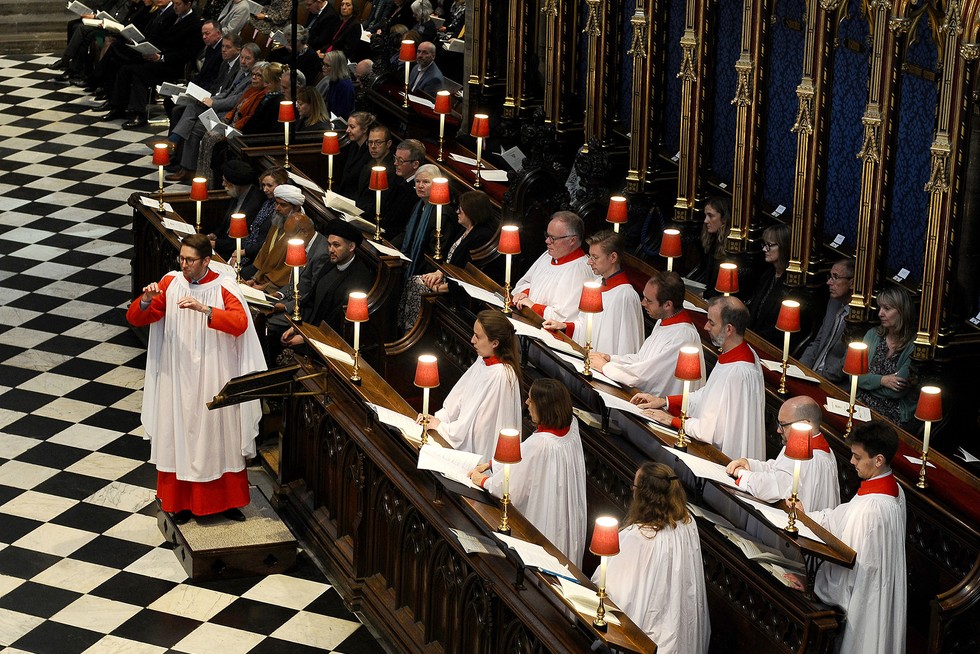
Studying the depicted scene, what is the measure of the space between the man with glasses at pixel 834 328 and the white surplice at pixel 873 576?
2610 mm

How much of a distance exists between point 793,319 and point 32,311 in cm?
721

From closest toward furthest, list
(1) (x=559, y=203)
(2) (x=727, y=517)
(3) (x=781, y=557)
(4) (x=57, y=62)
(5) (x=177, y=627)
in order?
(3) (x=781, y=557) < (2) (x=727, y=517) < (5) (x=177, y=627) < (1) (x=559, y=203) < (4) (x=57, y=62)

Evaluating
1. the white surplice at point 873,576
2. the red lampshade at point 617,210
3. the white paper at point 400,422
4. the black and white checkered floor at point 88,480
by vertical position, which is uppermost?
the red lampshade at point 617,210

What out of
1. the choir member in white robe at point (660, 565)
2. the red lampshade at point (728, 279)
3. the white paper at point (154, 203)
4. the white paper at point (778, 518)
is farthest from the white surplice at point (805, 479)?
the white paper at point (154, 203)

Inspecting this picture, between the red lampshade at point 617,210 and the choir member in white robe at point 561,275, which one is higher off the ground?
the red lampshade at point 617,210

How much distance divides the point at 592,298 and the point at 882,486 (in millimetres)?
2213

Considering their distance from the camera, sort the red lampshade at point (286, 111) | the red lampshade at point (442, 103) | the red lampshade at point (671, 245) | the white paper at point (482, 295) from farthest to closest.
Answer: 1. the red lampshade at point (442, 103)
2. the red lampshade at point (286, 111)
3. the red lampshade at point (671, 245)
4. the white paper at point (482, 295)

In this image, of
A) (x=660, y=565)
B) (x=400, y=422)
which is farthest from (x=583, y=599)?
(x=400, y=422)

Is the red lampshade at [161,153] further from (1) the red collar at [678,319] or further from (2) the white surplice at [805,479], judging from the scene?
(2) the white surplice at [805,479]

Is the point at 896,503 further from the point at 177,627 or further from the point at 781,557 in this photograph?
the point at 177,627

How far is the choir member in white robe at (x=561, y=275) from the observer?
10195 millimetres

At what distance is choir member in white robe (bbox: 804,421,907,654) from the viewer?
23.0 ft

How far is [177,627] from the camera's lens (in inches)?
337

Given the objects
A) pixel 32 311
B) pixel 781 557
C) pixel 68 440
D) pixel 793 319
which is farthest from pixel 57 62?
pixel 781 557
